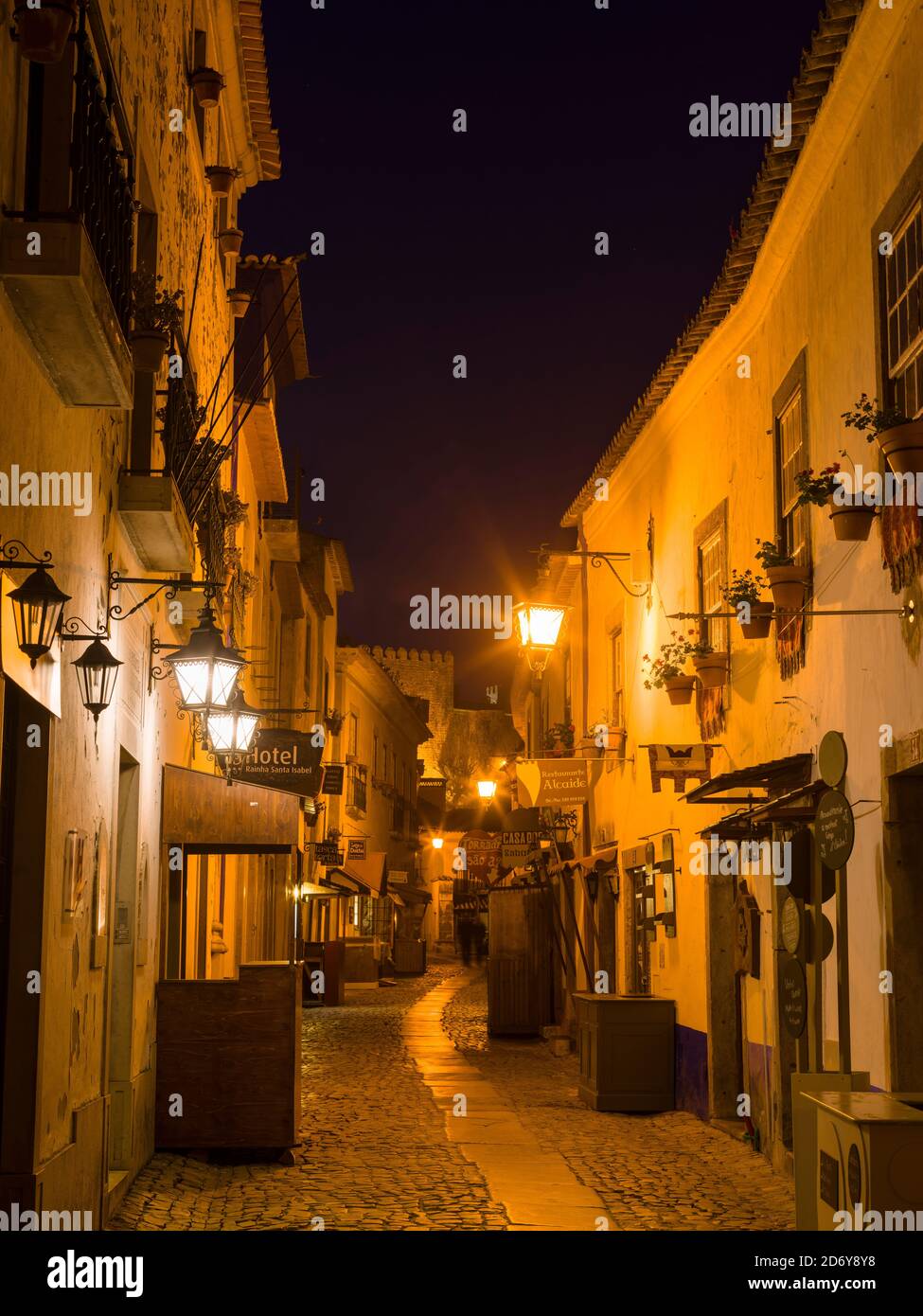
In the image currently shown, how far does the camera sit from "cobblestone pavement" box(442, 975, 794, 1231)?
30.3 feet

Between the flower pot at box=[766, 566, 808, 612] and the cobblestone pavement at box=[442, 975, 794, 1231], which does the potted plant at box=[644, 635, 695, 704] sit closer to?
the flower pot at box=[766, 566, 808, 612]

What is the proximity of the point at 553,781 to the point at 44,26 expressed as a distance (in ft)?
46.8

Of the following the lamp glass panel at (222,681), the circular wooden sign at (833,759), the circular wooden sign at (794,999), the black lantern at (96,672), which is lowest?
the circular wooden sign at (794,999)

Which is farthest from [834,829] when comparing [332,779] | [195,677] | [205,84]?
[332,779]

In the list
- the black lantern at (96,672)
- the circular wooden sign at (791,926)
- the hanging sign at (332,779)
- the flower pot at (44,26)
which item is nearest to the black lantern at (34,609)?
the black lantern at (96,672)

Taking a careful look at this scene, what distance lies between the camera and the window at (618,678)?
18.6m

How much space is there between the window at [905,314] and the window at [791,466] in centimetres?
192

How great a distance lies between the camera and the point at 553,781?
1836 cm

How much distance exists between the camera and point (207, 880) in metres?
15.8

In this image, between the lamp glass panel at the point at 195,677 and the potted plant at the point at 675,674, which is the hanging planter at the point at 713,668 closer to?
the potted plant at the point at 675,674

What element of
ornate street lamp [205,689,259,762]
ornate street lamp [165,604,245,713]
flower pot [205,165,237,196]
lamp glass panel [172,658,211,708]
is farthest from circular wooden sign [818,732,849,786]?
flower pot [205,165,237,196]

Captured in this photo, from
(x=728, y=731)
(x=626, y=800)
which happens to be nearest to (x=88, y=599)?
(x=728, y=731)
